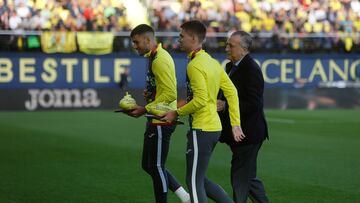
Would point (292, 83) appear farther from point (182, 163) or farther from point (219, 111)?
point (219, 111)

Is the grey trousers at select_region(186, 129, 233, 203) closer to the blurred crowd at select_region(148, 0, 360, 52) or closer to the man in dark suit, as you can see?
the man in dark suit

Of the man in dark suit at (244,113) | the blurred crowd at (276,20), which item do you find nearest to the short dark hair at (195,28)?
the man in dark suit at (244,113)

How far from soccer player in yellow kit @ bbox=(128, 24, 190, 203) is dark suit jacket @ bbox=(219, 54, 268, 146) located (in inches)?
24.0

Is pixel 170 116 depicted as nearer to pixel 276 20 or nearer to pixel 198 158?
pixel 198 158

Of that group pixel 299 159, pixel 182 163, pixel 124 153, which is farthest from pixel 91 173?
pixel 299 159

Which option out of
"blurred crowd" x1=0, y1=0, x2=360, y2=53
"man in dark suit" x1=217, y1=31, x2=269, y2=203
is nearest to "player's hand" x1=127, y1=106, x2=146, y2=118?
"man in dark suit" x1=217, y1=31, x2=269, y2=203

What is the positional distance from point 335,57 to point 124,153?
18817 millimetres

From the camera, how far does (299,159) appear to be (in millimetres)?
15828

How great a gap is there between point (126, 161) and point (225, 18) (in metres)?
19.3

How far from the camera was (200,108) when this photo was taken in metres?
7.63

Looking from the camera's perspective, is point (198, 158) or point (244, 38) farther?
point (244, 38)

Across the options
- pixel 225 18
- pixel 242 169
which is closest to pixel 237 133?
pixel 242 169

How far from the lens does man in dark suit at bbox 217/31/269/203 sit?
832cm

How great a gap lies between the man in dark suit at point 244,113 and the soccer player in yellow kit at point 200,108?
0.41m
